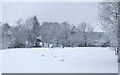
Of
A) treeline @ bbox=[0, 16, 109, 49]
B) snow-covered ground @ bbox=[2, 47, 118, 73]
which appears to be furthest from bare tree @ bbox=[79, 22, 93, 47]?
snow-covered ground @ bbox=[2, 47, 118, 73]

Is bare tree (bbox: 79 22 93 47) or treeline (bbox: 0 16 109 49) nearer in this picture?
treeline (bbox: 0 16 109 49)

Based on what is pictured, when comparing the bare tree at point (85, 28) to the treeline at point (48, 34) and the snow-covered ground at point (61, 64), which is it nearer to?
the treeline at point (48, 34)

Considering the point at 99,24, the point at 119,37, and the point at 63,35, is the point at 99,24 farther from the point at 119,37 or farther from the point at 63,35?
the point at 63,35

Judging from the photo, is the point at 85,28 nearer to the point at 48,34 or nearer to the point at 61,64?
the point at 48,34

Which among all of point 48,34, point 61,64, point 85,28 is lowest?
point 61,64

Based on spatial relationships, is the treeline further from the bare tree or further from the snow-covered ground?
the snow-covered ground

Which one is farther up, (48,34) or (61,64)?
(48,34)

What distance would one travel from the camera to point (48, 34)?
4288 cm

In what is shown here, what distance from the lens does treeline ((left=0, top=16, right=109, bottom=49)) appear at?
3977 cm

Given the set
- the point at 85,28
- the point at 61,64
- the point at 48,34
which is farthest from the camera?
the point at 85,28

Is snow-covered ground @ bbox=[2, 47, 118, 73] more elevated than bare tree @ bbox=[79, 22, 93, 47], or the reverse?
bare tree @ bbox=[79, 22, 93, 47]

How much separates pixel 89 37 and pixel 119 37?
1338 inches

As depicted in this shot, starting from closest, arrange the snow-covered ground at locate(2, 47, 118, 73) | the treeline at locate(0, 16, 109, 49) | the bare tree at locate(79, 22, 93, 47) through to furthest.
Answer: the snow-covered ground at locate(2, 47, 118, 73)
the treeline at locate(0, 16, 109, 49)
the bare tree at locate(79, 22, 93, 47)

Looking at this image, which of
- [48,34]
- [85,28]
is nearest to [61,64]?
[48,34]
